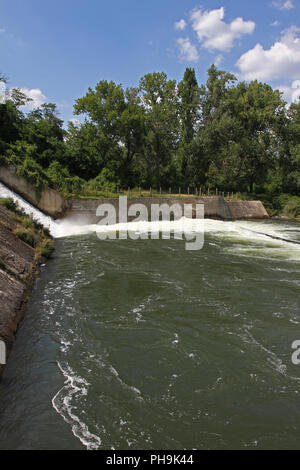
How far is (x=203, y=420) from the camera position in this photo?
4.54 metres

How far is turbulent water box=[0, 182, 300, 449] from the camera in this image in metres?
4.33

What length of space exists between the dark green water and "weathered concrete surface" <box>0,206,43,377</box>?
35cm

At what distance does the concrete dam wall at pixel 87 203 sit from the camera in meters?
21.2

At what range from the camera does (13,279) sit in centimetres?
840

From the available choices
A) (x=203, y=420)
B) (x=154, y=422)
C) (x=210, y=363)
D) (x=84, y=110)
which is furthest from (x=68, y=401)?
(x=84, y=110)

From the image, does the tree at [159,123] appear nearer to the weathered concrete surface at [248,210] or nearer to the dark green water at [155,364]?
the weathered concrete surface at [248,210]

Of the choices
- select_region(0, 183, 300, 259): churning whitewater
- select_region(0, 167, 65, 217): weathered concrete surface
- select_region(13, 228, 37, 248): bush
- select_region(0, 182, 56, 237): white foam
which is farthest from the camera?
select_region(0, 167, 65, 217): weathered concrete surface

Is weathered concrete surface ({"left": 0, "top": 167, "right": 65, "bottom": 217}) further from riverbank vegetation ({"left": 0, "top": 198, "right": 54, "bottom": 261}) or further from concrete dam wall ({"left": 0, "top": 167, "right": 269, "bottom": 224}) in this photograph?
riverbank vegetation ({"left": 0, "top": 198, "right": 54, "bottom": 261})

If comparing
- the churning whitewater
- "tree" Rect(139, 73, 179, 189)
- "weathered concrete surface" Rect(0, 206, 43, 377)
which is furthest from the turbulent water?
"tree" Rect(139, 73, 179, 189)

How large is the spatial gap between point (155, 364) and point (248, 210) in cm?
3243

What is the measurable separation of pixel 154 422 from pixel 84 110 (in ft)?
120

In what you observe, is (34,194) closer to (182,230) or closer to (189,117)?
(182,230)

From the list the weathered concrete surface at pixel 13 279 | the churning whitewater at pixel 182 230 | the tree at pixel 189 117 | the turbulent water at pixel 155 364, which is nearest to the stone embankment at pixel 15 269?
the weathered concrete surface at pixel 13 279
